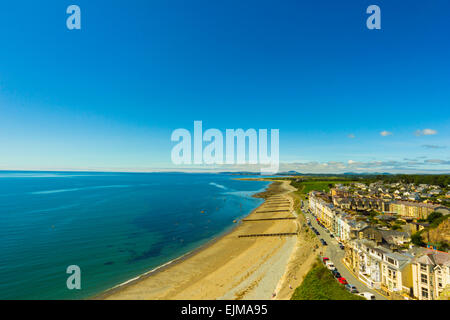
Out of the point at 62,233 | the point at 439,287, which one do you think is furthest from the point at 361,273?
the point at 62,233

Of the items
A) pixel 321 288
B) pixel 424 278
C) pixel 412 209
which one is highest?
pixel 424 278

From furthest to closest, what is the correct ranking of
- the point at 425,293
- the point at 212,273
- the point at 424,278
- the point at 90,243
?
the point at 90,243 → the point at 212,273 → the point at 424,278 → the point at 425,293

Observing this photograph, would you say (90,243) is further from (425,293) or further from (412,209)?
(412,209)

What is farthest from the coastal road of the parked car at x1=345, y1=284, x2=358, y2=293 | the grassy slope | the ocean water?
the ocean water

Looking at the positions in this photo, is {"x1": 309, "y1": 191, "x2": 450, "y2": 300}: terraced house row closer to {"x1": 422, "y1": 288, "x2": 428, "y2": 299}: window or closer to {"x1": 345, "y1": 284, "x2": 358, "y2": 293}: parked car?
{"x1": 422, "y1": 288, "x2": 428, "y2": 299}: window

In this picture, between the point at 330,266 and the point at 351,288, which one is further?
the point at 330,266

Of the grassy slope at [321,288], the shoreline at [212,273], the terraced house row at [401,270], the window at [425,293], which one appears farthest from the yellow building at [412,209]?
the grassy slope at [321,288]

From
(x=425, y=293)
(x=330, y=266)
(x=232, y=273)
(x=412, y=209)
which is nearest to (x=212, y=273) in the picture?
(x=232, y=273)
